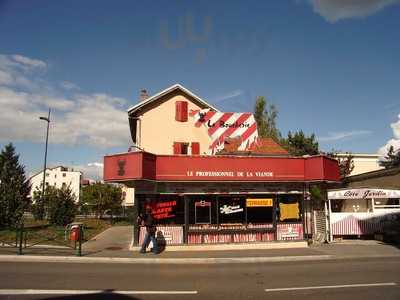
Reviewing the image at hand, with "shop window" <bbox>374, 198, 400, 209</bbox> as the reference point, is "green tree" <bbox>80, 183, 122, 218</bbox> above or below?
above

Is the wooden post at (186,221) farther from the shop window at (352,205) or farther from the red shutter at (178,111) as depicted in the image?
the red shutter at (178,111)

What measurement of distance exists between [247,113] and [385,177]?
13.2 m

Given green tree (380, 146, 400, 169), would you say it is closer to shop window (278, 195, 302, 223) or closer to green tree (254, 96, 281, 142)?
green tree (254, 96, 281, 142)

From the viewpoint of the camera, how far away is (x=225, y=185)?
1862 cm

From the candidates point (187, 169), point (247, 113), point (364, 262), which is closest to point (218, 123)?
point (247, 113)

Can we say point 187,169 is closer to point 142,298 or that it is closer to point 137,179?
point 137,179

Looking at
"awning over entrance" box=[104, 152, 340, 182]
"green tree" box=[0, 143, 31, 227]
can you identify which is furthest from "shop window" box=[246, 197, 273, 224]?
"green tree" box=[0, 143, 31, 227]

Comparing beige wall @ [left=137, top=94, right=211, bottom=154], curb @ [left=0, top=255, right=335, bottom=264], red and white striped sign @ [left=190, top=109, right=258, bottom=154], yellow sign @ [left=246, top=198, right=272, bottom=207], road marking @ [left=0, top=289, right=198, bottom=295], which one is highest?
beige wall @ [left=137, top=94, right=211, bottom=154]

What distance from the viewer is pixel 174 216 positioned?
18.1 metres

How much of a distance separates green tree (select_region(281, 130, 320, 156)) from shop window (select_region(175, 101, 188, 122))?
2142cm

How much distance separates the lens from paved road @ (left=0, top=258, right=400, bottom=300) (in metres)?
9.29

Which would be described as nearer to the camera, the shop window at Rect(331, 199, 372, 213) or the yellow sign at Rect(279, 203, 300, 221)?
the yellow sign at Rect(279, 203, 300, 221)

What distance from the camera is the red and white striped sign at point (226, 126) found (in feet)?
63.1

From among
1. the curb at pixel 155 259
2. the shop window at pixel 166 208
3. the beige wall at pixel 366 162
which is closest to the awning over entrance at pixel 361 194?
the curb at pixel 155 259
